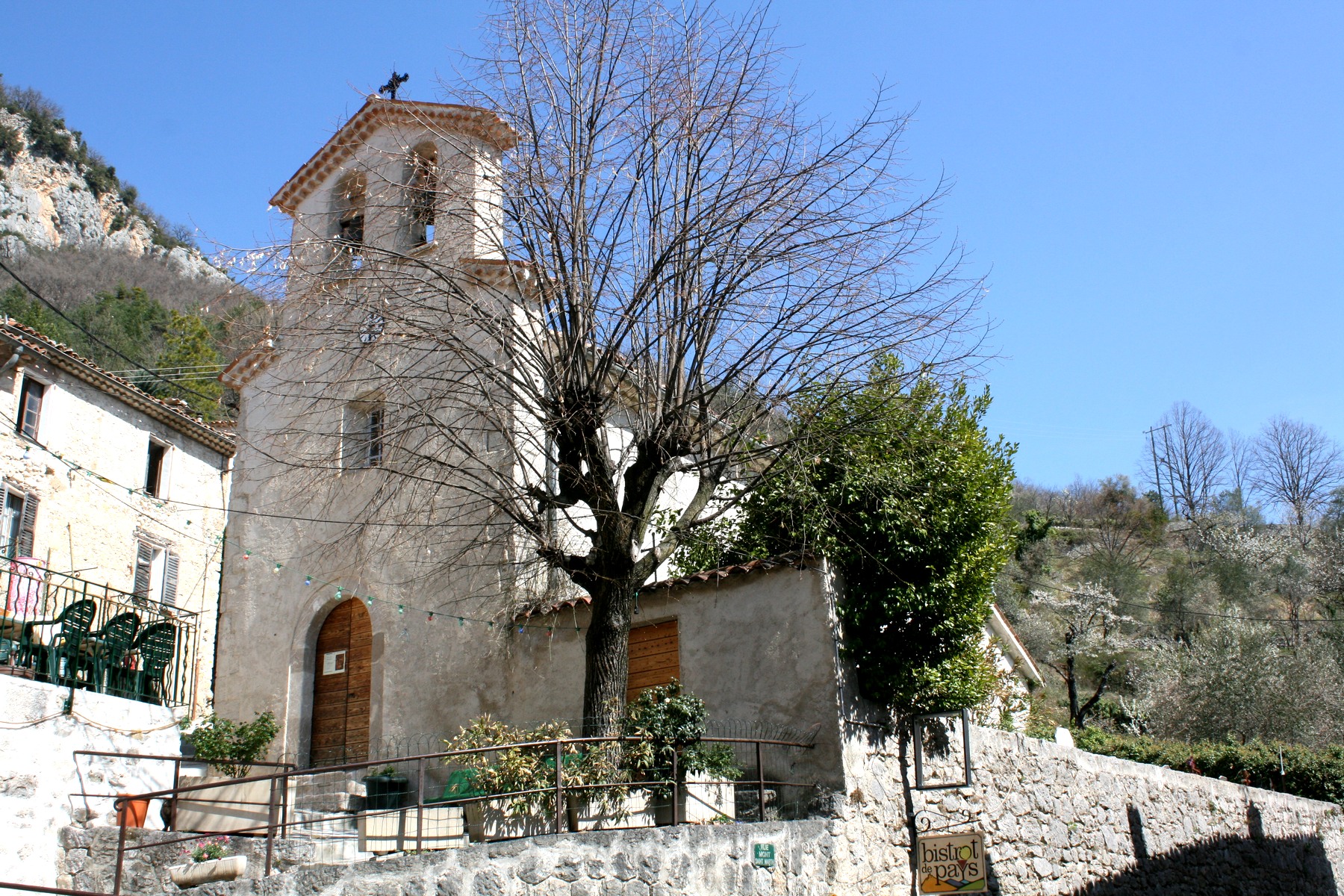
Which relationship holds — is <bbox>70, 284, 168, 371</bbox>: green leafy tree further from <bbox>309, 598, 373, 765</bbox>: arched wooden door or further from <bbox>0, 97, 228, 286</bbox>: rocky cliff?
<bbox>309, 598, 373, 765</bbox>: arched wooden door

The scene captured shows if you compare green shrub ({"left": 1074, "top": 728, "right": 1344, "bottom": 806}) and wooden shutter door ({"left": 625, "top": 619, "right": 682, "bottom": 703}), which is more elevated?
wooden shutter door ({"left": 625, "top": 619, "right": 682, "bottom": 703})

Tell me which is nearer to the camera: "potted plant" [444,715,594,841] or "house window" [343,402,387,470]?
"potted plant" [444,715,594,841]

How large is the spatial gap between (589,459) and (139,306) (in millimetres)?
45814

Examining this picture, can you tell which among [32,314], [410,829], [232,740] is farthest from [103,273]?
[410,829]

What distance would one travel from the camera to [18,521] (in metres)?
17.5

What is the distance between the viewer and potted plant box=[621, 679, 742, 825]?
8523 millimetres

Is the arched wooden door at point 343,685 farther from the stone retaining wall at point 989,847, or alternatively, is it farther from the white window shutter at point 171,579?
the white window shutter at point 171,579

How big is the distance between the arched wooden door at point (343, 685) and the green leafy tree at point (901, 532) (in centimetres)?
586

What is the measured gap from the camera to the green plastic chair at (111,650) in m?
10.1

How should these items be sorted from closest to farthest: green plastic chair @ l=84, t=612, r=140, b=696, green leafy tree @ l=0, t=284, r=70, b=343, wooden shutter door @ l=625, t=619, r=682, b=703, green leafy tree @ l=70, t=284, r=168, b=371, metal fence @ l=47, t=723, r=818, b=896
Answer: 1. metal fence @ l=47, t=723, r=818, b=896
2. green plastic chair @ l=84, t=612, r=140, b=696
3. wooden shutter door @ l=625, t=619, r=682, b=703
4. green leafy tree @ l=0, t=284, r=70, b=343
5. green leafy tree @ l=70, t=284, r=168, b=371

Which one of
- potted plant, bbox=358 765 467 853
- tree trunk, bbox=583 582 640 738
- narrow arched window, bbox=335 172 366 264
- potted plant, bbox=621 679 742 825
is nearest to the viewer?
potted plant, bbox=358 765 467 853

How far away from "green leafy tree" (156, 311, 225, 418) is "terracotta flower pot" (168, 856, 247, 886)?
83.9ft

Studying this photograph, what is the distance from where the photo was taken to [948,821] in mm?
10305

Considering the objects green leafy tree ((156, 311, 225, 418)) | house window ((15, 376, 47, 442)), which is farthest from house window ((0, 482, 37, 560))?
green leafy tree ((156, 311, 225, 418))
